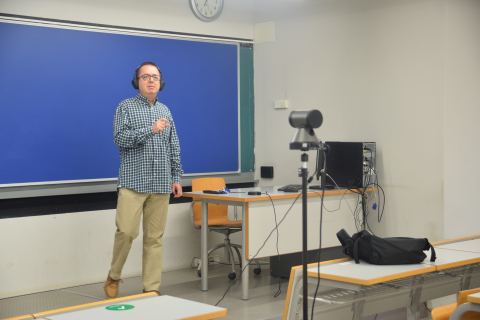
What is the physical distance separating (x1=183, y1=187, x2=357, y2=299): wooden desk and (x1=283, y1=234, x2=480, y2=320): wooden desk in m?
1.47

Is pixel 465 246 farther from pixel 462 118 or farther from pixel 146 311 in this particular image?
pixel 146 311

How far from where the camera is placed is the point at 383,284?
3502 mm

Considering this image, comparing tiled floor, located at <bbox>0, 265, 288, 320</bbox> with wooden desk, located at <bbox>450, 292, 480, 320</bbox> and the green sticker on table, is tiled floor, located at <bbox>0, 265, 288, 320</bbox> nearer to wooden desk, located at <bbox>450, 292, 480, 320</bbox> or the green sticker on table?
wooden desk, located at <bbox>450, 292, 480, 320</bbox>

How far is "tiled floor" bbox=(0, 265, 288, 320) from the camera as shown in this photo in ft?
16.7

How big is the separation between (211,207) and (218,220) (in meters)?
0.19

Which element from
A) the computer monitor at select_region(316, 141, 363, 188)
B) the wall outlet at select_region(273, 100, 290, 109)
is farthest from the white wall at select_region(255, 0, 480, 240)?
the computer monitor at select_region(316, 141, 363, 188)

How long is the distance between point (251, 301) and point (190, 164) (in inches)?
67.6

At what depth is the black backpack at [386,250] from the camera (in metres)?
3.40

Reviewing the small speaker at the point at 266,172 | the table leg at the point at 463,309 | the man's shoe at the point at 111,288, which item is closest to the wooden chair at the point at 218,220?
the small speaker at the point at 266,172

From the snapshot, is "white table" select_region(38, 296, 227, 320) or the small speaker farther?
the small speaker

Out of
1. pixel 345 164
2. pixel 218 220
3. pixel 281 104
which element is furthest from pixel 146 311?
pixel 281 104

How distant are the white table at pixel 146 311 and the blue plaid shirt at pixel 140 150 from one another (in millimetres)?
2627

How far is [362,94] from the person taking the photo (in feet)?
20.4

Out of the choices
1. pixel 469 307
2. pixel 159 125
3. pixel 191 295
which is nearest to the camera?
pixel 469 307
